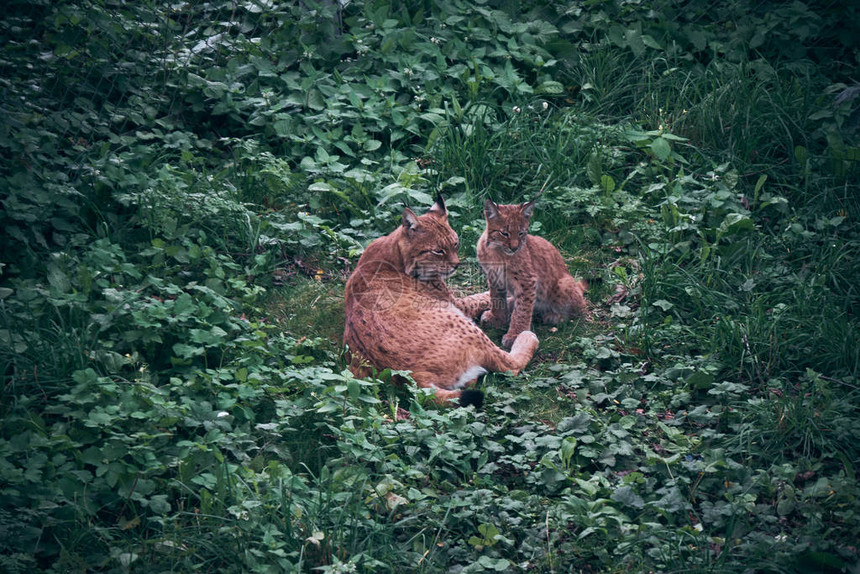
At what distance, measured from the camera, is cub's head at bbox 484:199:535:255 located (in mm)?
5023

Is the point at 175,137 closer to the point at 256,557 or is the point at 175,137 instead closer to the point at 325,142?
the point at 325,142

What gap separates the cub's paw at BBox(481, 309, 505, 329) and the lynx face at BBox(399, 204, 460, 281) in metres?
0.55

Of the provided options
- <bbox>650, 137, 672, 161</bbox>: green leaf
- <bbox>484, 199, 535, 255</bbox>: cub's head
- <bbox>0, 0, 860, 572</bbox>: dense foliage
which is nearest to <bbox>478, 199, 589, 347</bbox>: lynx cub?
<bbox>484, 199, 535, 255</bbox>: cub's head

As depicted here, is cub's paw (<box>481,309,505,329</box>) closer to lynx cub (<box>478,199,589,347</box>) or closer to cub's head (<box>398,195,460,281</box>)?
lynx cub (<box>478,199,589,347</box>)

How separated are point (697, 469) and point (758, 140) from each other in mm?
3568

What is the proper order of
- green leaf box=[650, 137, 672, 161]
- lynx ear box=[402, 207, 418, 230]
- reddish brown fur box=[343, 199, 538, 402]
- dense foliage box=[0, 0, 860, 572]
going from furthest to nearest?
1. green leaf box=[650, 137, 672, 161]
2. lynx ear box=[402, 207, 418, 230]
3. reddish brown fur box=[343, 199, 538, 402]
4. dense foliage box=[0, 0, 860, 572]

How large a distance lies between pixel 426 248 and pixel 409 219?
24 centimetres

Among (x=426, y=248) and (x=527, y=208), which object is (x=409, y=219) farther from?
(x=527, y=208)

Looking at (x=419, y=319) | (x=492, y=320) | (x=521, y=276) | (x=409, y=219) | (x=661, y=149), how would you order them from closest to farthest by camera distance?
(x=419, y=319)
(x=409, y=219)
(x=521, y=276)
(x=492, y=320)
(x=661, y=149)

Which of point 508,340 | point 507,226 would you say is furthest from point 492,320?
point 507,226

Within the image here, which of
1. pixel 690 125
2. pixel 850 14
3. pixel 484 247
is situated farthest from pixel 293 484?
pixel 850 14

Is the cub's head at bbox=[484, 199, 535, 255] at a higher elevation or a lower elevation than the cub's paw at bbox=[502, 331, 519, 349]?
higher

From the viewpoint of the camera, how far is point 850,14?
21.9 ft

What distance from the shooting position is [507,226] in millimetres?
5031
